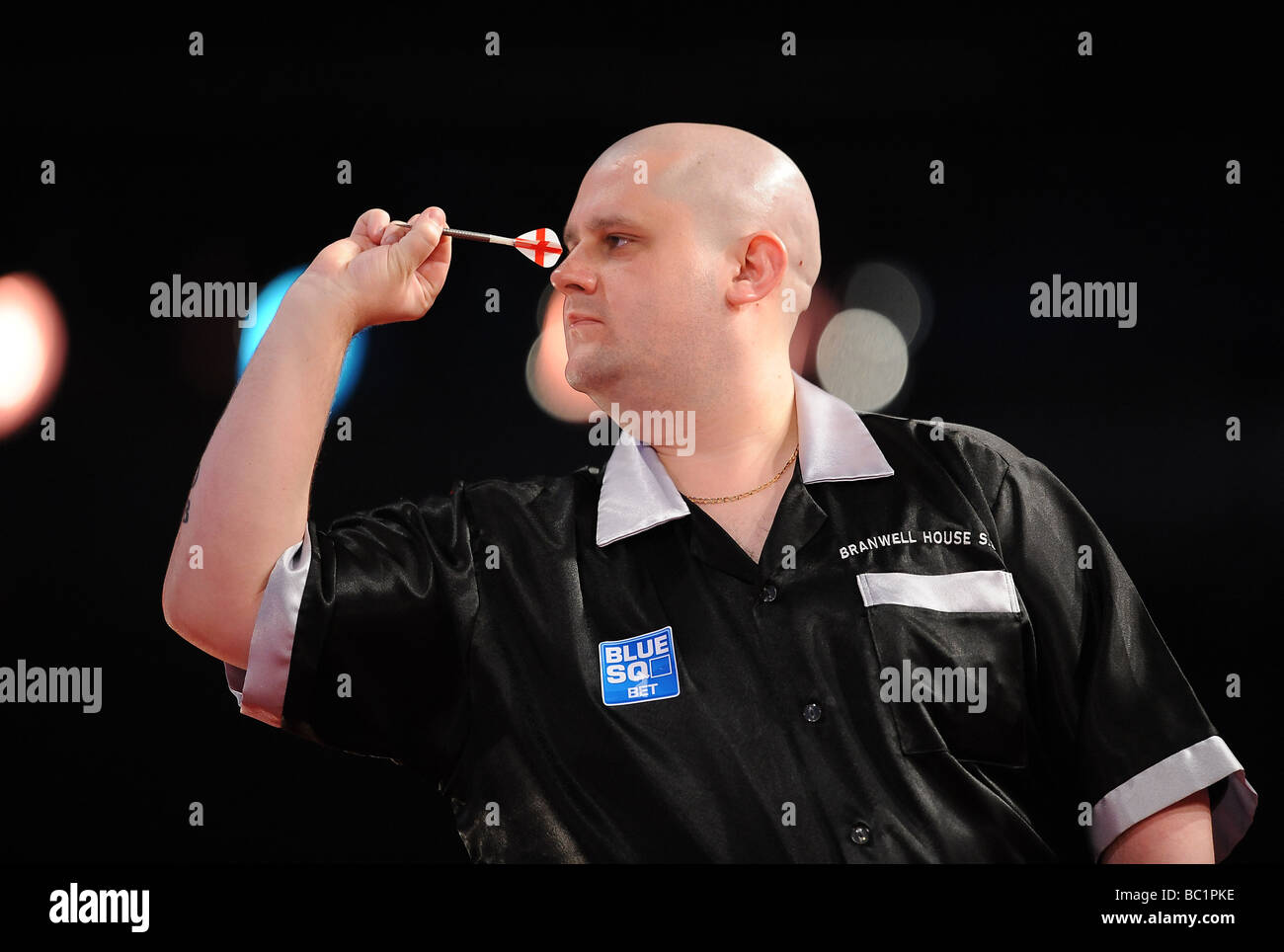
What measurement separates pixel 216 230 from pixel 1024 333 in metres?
1.74

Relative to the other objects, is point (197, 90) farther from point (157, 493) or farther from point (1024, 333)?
point (1024, 333)

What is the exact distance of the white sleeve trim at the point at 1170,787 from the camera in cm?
208

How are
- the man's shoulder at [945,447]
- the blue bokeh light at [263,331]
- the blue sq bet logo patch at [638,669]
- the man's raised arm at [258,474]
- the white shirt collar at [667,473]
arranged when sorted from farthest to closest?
the blue bokeh light at [263,331]
the man's shoulder at [945,447]
the white shirt collar at [667,473]
the blue sq bet logo patch at [638,669]
the man's raised arm at [258,474]

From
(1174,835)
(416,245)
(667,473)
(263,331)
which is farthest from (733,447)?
(263,331)

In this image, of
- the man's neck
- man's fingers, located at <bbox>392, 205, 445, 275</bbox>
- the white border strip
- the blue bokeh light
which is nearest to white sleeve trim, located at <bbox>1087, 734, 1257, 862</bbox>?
the white border strip

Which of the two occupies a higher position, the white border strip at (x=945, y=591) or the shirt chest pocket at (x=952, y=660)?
the white border strip at (x=945, y=591)

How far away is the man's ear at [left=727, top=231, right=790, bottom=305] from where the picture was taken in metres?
2.26

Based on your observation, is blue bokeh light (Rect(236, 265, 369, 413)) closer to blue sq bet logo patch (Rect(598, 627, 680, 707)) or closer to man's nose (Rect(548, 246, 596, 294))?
man's nose (Rect(548, 246, 596, 294))

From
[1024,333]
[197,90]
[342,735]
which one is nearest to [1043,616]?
[1024,333]

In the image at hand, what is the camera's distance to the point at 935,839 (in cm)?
202

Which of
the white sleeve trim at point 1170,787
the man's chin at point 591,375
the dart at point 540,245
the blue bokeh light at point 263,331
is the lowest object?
the white sleeve trim at point 1170,787

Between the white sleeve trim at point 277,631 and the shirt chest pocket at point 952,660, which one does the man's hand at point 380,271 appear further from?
the shirt chest pocket at point 952,660

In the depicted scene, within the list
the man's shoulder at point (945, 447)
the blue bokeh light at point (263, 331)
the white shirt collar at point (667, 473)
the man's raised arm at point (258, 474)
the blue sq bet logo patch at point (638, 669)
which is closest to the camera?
the man's raised arm at point (258, 474)

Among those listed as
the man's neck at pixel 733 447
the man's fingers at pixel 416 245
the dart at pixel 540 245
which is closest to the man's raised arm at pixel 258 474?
the man's fingers at pixel 416 245
